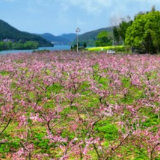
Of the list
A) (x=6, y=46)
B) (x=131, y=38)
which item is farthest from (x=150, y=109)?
(x=6, y=46)

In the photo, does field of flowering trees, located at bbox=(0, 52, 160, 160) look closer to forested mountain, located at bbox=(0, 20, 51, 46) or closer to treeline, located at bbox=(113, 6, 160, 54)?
treeline, located at bbox=(113, 6, 160, 54)

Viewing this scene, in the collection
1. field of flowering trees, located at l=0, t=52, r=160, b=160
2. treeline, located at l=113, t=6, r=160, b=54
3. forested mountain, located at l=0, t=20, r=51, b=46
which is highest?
forested mountain, located at l=0, t=20, r=51, b=46

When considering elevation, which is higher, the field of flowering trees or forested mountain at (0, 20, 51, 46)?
forested mountain at (0, 20, 51, 46)

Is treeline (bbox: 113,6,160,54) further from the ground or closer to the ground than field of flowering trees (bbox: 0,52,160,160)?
further from the ground

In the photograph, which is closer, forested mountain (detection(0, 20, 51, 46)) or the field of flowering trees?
the field of flowering trees

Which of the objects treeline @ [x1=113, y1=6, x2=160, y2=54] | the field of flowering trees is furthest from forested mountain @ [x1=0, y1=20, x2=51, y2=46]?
the field of flowering trees

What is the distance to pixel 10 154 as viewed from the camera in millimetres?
8227

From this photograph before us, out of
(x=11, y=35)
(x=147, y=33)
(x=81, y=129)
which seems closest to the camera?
(x=81, y=129)

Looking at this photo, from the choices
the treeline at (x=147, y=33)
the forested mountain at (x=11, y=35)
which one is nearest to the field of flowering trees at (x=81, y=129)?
the treeline at (x=147, y=33)

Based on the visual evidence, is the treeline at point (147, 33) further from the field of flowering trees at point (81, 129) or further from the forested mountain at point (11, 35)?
the forested mountain at point (11, 35)

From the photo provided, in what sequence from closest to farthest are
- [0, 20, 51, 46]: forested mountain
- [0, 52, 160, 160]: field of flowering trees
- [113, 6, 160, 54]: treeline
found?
[0, 52, 160, 160]: field of flowering trees → [113, 6, 160, 54]: treeline → [0, 20, 51, 46]: forested mountain

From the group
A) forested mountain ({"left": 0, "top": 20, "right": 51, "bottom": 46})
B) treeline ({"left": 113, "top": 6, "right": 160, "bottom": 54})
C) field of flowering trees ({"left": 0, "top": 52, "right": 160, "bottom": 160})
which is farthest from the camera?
forested mountain ({"left": 0, "top": 20, "right": 51, "bottom": 46})

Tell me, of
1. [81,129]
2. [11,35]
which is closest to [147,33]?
[81,129]

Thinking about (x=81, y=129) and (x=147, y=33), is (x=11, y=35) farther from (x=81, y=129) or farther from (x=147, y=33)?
(x=81, y=129)
